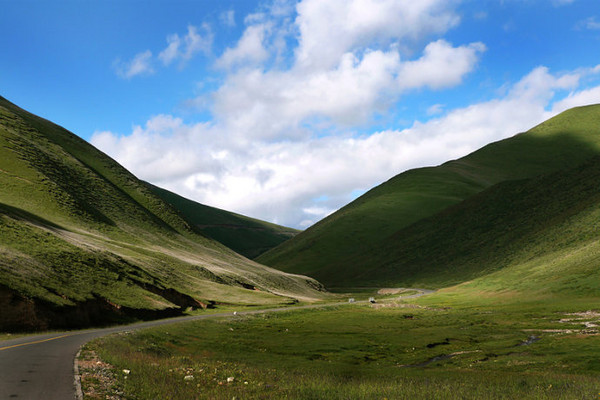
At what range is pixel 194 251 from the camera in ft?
522

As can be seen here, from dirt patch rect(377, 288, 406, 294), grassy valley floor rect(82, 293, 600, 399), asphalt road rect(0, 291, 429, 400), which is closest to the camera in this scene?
asphalt road rect(0, 291, 429, 400)

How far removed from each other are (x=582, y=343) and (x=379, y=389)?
97.9 ft

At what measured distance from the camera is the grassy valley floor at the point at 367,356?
24.8m

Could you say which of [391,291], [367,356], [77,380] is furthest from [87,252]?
[391,291]

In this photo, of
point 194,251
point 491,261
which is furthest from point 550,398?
point 491,261

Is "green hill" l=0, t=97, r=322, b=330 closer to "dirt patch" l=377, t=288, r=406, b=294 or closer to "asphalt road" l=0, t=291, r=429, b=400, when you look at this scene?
"asphalt road" l=0, t=291, r=429, b=400

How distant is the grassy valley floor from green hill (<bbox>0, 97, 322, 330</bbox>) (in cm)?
1256

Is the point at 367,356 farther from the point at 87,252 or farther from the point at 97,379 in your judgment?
the point at 87,252

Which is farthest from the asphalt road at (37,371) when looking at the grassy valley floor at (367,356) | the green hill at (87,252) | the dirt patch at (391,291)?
the dirt patch at (391,291)

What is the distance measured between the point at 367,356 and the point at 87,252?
54790 millimetres

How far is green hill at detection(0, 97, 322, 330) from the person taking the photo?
5494 centimetres

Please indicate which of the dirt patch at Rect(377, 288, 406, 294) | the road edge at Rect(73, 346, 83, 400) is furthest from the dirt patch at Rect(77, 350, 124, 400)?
the dirt patch at Rect(377, 288, 406, 294)

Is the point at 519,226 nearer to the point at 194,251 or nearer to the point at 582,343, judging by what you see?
the point at 194,251

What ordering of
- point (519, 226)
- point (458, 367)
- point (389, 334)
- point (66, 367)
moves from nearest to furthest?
point (66, 367) < point (458, 367) < point (389, 334) < point (519, 226)
